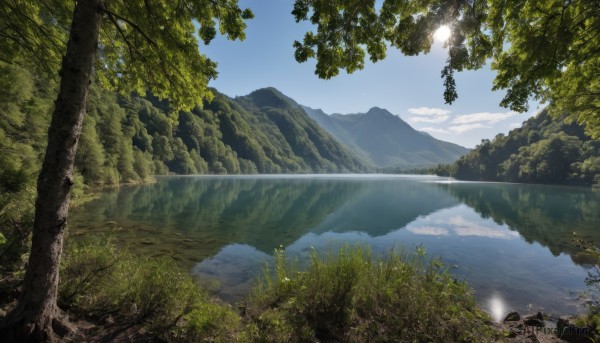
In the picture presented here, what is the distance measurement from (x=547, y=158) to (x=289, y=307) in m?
179

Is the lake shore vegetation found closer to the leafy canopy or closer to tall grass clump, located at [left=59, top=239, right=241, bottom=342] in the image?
tall grass clump, located at [left=59, top=239, right=241, bottom=342]

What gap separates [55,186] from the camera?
4.46 metres

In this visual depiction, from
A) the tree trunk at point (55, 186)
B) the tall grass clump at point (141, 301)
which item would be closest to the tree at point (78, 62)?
the tree trunk at point (55, 186)

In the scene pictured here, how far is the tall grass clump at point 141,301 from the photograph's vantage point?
570 cm

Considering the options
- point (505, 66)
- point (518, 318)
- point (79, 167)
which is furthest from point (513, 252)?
point (79, 167)

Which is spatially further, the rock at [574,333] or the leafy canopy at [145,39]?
the rock at [574,333]

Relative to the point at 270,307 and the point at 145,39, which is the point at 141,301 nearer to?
the point at 270,307

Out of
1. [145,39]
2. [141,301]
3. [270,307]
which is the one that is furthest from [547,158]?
[141,301]

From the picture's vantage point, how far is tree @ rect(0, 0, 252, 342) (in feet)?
14.8

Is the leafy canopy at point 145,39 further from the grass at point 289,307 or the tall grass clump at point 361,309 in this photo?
the tall grass clump at point 361,309

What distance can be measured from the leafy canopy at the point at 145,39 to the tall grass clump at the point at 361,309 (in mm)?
6340

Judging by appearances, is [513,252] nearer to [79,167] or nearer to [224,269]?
[224,269]

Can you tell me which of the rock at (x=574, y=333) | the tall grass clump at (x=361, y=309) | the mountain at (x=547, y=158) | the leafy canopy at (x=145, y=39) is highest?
the mountain at (x=547, y=158)

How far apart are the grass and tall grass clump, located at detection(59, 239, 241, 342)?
Answer: 0.02 meters
